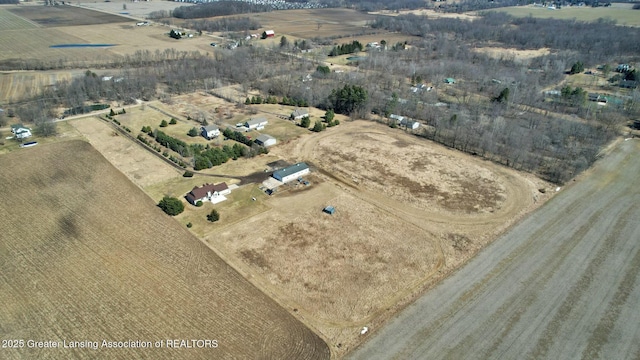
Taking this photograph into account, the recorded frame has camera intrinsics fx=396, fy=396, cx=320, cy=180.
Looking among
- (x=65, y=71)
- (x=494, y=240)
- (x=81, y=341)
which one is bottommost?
(x=81, y=341)

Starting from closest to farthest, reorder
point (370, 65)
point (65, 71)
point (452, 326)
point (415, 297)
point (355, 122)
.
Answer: point (452, 326), point (415, 297), point (355, 122), point (65, 71), point (370, 65)

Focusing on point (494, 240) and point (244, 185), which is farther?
point (244, 185)

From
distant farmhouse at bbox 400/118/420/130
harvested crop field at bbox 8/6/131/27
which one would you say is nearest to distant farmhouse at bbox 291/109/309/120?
distant farmhouse at bbox 400/118/420/130

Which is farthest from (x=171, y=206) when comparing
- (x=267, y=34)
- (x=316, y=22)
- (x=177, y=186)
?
(x=316, y=22)

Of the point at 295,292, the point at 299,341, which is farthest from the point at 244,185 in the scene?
the point at 299,341

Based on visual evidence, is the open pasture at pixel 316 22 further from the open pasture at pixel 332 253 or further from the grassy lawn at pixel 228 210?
the open pasture at pixel 332 253

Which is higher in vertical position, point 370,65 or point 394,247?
point 370,65

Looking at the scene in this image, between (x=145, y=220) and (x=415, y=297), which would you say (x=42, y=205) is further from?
(x=415, y=297)
